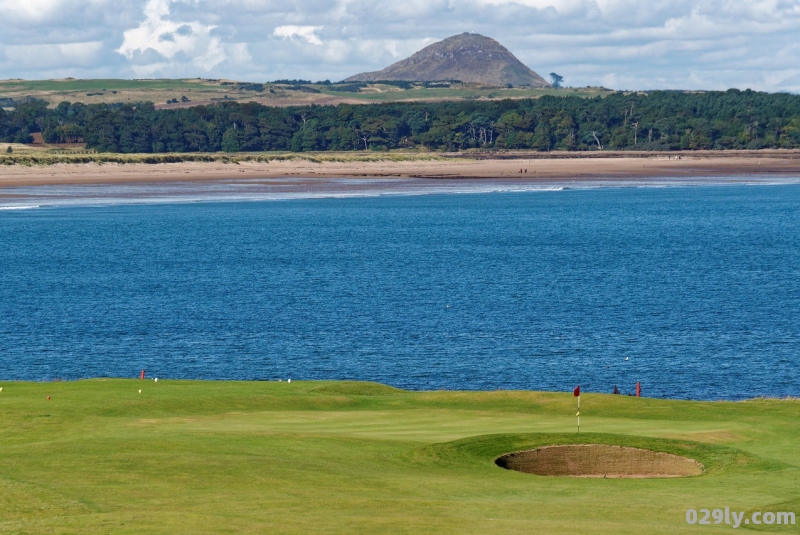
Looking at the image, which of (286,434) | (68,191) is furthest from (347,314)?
(68,191)

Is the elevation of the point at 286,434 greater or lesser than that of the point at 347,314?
greater

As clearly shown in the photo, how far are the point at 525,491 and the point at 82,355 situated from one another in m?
30.4

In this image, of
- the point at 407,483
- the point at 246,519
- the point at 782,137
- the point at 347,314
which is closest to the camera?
the point at 246,519

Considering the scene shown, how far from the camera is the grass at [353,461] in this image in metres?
14.8

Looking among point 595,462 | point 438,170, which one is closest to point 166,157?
point 438,170

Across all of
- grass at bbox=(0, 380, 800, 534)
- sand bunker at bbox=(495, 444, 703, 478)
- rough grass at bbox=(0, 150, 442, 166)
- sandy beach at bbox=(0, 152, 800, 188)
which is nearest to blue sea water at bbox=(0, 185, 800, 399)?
grass at bbox=(0, 380, 800, 534)

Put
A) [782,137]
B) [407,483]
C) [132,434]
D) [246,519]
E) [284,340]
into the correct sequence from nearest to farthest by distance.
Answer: [246,519] < [407,483] < [132,434] < [284,340] < [782,137]

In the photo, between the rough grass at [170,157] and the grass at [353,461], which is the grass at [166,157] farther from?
the grass at [353,461]

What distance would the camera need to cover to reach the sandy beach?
146 meters

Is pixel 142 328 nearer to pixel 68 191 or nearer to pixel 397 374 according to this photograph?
pixel 397 374

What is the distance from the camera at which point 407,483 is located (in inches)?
674

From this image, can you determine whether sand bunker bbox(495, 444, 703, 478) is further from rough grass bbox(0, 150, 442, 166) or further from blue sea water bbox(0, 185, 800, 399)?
rough grass bbox(0, 150, 442, 166)

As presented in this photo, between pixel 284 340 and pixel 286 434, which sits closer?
pixel 286 434

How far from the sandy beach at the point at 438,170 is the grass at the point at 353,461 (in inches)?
4516
